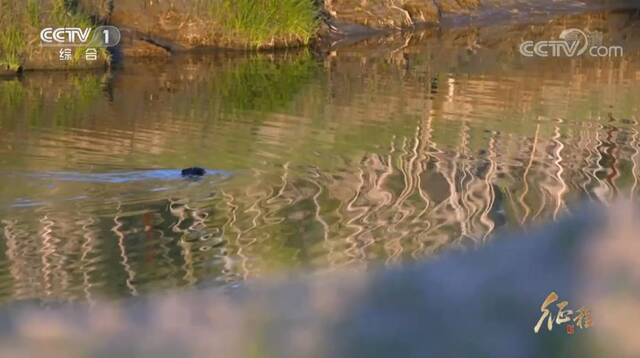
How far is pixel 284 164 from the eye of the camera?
33.1 feet

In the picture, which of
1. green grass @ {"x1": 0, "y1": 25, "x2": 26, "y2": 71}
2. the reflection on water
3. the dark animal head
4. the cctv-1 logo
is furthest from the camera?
the cctv-1 logo

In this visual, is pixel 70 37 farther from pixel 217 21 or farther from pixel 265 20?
pixel 265 20

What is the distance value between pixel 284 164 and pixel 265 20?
879cm

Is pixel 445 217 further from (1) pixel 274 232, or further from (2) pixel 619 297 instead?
(2) pixel 619 297

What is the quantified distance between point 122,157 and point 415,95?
4471 millimetres

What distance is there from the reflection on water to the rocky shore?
0.53m

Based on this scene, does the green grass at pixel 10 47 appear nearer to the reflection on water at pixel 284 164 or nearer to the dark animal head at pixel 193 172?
the reflection on water at pixel 284 164

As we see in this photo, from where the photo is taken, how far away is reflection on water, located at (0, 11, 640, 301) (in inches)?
304

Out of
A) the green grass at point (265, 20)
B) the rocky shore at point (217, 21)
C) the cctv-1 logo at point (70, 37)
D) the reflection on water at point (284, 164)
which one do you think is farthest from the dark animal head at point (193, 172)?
the green grass at point (265, 20)

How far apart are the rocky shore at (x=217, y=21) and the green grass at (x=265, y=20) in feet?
0.04

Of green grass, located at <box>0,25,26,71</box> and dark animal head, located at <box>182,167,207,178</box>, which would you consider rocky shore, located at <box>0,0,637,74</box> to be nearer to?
green grass, located at <box>0,25,26,71</box>

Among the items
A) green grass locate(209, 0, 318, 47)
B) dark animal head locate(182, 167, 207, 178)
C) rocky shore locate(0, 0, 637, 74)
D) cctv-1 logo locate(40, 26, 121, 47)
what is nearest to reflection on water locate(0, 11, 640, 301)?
dark animal head locate(182, 167, 207, 178)

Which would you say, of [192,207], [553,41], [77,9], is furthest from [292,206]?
[553,41]

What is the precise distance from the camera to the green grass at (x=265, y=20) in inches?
720
